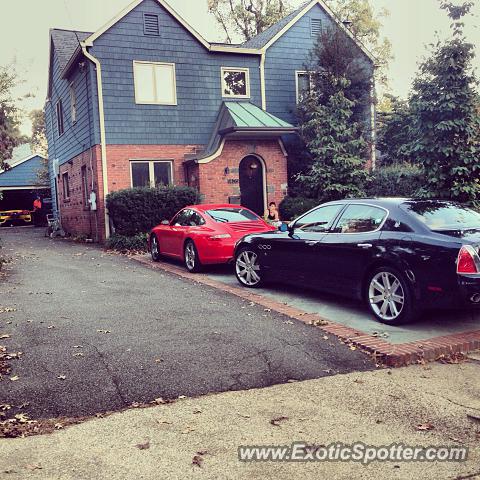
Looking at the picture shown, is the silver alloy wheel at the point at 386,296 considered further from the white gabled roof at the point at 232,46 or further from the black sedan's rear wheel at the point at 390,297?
the white gabled roof at the point at 232,46

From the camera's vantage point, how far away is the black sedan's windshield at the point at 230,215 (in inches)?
442

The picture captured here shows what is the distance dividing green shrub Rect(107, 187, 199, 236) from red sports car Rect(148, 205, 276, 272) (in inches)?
167

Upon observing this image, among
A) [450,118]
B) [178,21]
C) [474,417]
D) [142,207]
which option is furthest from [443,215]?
[178,21]

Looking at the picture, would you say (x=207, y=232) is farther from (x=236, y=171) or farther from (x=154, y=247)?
(x=236, y=171)

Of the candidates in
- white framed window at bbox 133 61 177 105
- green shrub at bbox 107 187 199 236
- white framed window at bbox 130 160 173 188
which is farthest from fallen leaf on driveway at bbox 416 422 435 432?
white framed window at bbox 133 61 177 105

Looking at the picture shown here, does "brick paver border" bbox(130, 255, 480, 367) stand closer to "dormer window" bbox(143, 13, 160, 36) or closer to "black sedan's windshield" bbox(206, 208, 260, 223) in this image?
"black sedan's windshield" bbox(206, 208, 260, 223)

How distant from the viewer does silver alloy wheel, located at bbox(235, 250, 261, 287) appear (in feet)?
29.9

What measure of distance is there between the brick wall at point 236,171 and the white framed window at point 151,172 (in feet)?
5.60

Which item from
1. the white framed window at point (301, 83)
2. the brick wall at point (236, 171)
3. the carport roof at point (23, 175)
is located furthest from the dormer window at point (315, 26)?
the carport roof at point (23, 175)

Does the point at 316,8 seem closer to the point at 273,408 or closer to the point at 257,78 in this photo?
the point at 257,78

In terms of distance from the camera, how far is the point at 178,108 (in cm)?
1923

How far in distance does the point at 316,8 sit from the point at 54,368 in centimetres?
2049

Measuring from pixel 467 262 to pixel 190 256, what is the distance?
6.61m

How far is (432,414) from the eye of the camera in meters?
4.04
